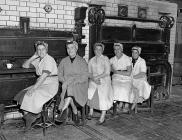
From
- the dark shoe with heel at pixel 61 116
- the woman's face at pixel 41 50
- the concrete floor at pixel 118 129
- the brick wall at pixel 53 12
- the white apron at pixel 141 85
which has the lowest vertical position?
the concrete floor at pixel 118 129

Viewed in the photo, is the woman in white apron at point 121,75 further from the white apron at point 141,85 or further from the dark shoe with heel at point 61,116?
the dark shoe with heel at point 61,116

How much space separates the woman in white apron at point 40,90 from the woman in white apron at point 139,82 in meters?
1.97

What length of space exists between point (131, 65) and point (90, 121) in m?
1.49

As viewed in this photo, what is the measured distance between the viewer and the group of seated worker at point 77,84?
4363 millimetres

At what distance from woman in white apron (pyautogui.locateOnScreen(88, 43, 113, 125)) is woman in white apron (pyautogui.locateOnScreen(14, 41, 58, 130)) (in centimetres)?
82

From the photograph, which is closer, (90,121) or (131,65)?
(90,121)

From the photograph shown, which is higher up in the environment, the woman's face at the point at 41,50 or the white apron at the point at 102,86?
the woman's face at the point at 41,50

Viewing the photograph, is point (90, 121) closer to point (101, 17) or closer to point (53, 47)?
point (53, 47)

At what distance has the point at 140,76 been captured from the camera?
18.5ft

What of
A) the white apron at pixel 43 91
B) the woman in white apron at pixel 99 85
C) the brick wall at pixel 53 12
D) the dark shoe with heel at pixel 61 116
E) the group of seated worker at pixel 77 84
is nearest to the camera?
the white apron at pixel 43 91

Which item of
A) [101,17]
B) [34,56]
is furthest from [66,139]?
[101,17]

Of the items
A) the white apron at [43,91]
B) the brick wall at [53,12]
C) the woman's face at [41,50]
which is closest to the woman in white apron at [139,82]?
the brick wall at [53,12]

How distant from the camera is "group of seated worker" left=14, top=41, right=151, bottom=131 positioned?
4.36 m

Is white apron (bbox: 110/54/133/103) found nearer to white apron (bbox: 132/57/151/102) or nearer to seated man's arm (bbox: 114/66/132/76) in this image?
seated man's arm (bbox: 114/66/132/76)
